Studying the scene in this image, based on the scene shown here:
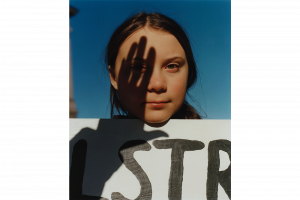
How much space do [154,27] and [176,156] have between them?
1.27 metres

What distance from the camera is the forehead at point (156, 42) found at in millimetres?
2096

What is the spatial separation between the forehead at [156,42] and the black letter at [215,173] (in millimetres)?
960

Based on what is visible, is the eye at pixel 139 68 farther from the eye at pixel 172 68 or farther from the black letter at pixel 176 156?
the black letter at pixel 176 156

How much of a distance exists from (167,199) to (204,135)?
0.70m

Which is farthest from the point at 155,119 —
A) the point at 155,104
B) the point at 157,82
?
the point at 157,82

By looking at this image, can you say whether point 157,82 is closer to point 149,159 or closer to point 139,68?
point 139,68

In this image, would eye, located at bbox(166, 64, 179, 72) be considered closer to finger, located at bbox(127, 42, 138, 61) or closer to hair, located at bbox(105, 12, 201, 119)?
hair, located at bbox(105, 12, 201, 119)

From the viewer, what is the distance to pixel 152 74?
2.09 metres

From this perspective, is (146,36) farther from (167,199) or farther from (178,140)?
(167,199)

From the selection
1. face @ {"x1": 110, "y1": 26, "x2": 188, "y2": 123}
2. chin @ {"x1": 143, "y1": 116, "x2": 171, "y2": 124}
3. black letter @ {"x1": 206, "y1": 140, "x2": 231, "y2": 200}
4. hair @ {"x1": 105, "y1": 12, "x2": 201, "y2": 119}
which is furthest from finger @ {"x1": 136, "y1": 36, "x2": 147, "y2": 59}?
black letter @ {"x1": 206, "y1": 140, "x2": 231, "y2": 200}

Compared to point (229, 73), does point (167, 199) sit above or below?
below

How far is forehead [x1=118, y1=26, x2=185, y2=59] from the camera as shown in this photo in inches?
82.5

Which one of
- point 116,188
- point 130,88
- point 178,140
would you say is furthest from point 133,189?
point 130,88
